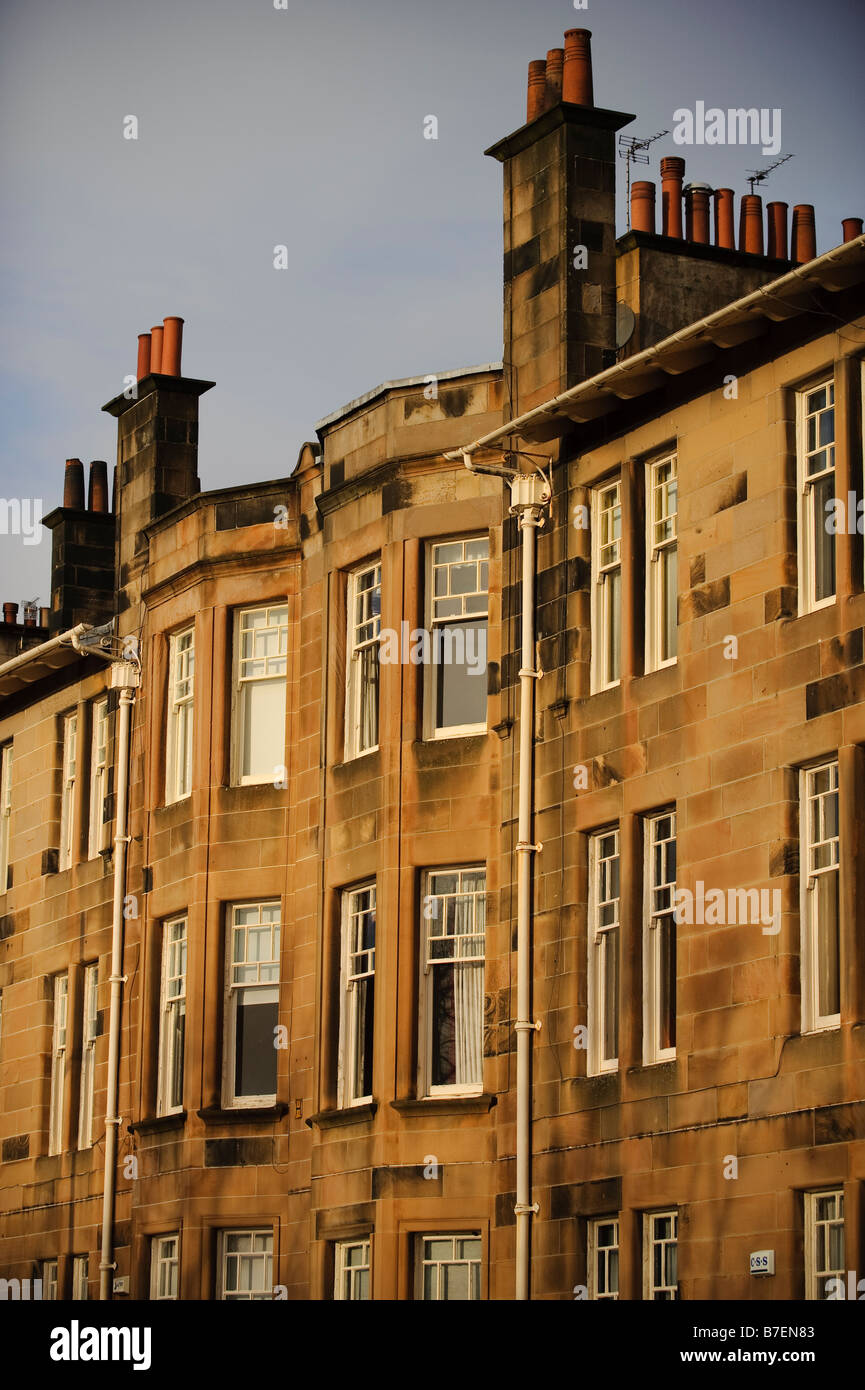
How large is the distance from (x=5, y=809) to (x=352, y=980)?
12486 mm

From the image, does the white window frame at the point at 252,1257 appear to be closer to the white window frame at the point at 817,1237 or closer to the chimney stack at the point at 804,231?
the white window frame at the point at 817,1237

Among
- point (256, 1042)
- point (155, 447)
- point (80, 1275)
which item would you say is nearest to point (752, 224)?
point (155, 447)

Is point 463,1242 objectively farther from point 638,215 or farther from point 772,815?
point 638,215

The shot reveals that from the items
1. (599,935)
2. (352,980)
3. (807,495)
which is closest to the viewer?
(807,495)

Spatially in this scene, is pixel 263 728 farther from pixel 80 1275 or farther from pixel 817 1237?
pixel 817 1237

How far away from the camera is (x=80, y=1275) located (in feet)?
119

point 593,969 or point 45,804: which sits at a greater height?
point 45,804

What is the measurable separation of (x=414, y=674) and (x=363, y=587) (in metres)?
1.90

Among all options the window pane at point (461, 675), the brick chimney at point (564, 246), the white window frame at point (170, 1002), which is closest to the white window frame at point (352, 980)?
the window pane at point (461, 675)

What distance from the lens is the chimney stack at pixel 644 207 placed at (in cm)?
3341
